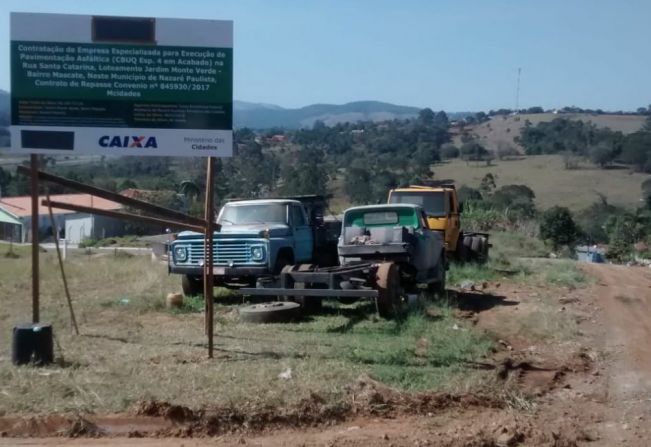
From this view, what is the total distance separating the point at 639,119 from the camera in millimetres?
A: 139250

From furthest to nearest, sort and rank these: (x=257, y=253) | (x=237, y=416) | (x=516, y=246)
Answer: (x=516, y=246) < (x=257, y=253) < (x=237, y=416)

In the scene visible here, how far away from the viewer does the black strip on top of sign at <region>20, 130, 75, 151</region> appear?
1012 centimetres

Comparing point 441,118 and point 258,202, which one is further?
point 441,118

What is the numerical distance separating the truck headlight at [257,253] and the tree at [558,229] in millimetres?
28608

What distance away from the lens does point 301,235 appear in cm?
1716

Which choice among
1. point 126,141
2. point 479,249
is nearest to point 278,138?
point 479,249

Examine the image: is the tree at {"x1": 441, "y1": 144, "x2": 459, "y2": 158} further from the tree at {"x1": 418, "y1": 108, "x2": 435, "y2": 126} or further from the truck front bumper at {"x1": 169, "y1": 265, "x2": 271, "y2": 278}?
the truck front bumper at {"x1": 169, "y1": 265, "x2": 271, "y2": 278}

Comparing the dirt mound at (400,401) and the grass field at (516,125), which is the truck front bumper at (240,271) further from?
the grass field at (516,125)

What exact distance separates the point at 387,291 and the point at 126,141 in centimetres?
513

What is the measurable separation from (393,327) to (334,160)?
217 ft

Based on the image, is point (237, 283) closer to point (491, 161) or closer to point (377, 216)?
point (377, 216)

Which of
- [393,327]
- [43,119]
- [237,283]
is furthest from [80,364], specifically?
[237,283]

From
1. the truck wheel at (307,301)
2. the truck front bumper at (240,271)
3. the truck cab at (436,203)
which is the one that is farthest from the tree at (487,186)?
the truck wheel at (307,301)

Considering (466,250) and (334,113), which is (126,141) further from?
(334,113)
